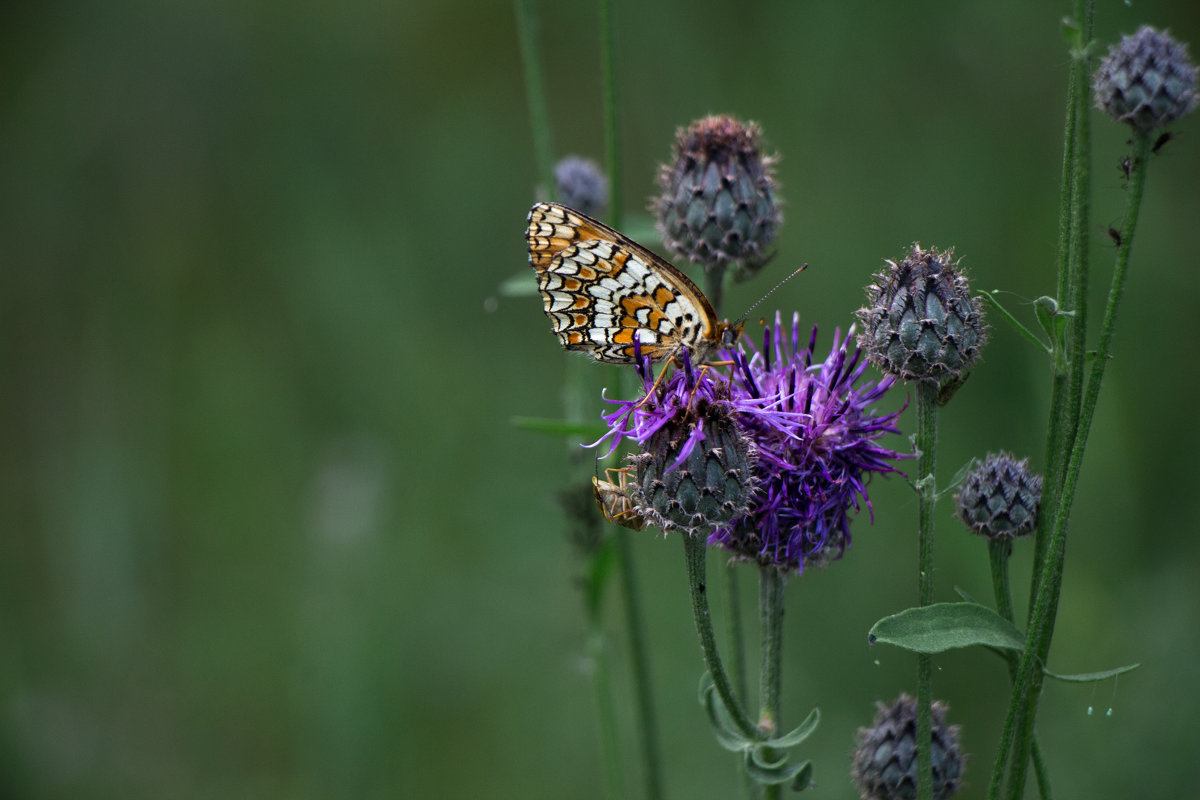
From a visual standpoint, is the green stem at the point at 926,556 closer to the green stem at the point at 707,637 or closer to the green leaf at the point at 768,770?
the green leaf at the point at 768,770

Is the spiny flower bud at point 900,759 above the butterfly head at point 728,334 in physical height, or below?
below

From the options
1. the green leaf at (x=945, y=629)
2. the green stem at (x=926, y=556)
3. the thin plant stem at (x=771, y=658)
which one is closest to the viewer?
the green leaf at (x=945, y=629)

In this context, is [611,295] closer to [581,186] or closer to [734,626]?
[734,626]

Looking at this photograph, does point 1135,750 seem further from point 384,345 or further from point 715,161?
point 384,345

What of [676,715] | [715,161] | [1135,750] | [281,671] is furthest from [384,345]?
[1135,750]

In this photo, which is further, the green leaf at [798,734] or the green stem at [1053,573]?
the green leaf at [798,734]

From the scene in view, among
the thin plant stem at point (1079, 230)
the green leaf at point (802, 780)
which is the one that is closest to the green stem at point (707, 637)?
the green leaf at point (802, 780)
